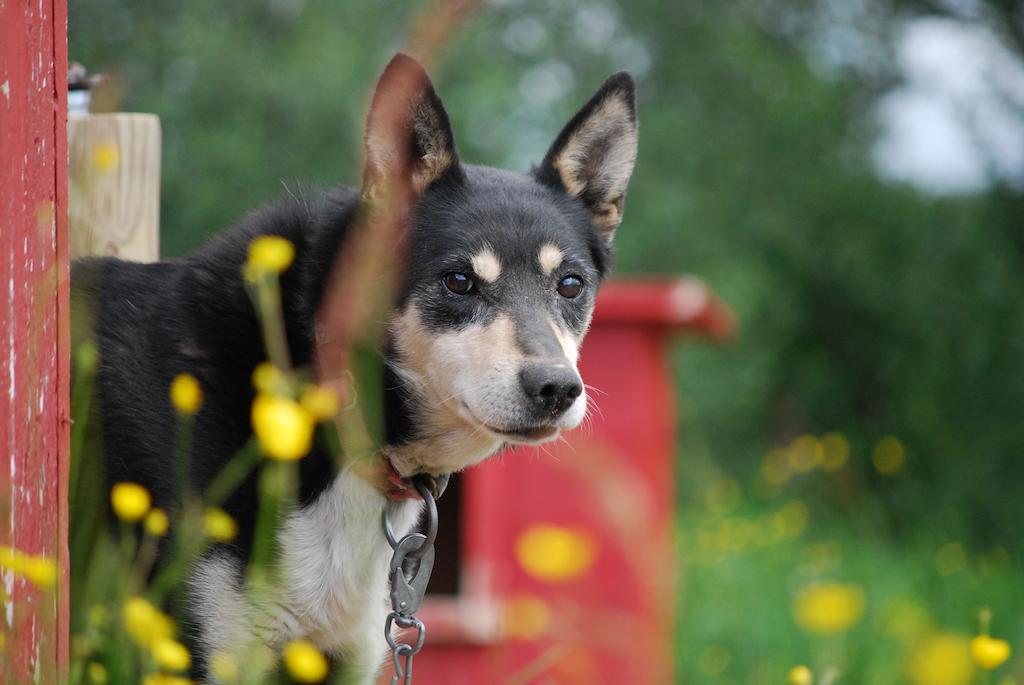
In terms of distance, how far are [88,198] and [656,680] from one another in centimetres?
516

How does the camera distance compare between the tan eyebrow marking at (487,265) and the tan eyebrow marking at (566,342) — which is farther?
the tan eyebrow marking at (487,265)

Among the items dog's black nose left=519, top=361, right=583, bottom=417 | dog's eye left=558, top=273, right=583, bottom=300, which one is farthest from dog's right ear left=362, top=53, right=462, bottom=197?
dog's black nose left=519, top=361, right=583, bottom=417

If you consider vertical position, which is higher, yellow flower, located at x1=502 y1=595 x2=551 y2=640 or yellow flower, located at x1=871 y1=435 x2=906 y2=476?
yellow flower, located at x1=502 y1=595 x2=551 y2=640

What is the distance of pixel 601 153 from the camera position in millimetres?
3324

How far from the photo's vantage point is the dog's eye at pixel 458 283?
292 cm

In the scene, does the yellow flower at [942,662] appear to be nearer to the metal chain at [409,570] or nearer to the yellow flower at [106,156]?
the metal chain at [409,570]

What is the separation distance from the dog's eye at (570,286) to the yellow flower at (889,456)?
7.63 metres

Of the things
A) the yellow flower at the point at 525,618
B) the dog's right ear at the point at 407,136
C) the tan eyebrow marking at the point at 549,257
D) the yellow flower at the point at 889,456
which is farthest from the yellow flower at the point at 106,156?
the yellow flower at the point at 889,456

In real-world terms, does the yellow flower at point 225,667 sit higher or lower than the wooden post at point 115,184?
lower

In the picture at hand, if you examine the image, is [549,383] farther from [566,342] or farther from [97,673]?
[97,673]

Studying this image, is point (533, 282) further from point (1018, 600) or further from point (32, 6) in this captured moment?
point (1018, 600)

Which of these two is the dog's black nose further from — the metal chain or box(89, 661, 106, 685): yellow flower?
box(89, 661, 106, 685): yellow flower

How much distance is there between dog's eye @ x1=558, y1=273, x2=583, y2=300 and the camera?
121 inches

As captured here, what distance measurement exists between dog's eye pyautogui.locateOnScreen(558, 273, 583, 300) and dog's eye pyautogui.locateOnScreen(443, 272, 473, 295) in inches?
10.5
